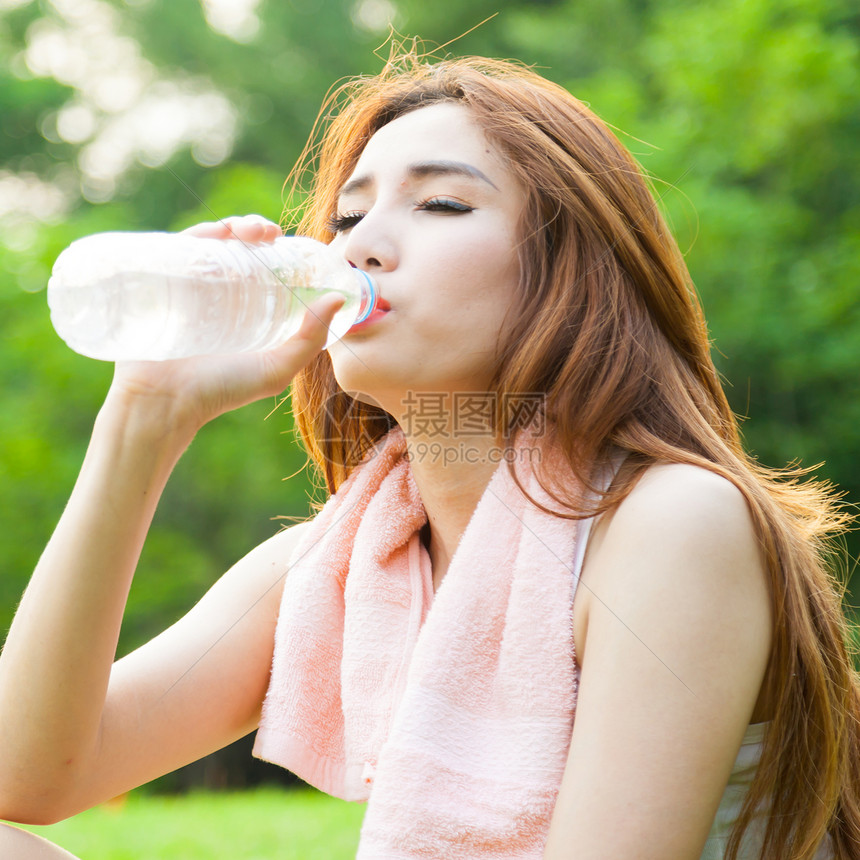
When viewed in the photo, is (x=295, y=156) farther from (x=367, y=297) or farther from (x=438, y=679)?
(x=438, y=679)

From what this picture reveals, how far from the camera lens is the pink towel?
1.43 m

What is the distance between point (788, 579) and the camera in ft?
4.53

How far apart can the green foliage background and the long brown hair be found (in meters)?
3.61

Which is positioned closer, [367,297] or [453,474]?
[367,297]

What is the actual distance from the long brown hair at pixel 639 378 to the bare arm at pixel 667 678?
7 cm

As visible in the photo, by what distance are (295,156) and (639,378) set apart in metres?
11.9

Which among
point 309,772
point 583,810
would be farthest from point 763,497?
point 309,772

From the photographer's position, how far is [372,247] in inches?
63.4

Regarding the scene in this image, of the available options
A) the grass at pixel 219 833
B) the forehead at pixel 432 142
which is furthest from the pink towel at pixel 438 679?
the grass at pixel 219 833

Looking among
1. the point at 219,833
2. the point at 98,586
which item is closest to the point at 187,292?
the point at 98,586

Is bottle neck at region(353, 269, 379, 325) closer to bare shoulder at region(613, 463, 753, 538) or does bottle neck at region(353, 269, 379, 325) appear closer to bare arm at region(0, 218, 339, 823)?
bare arm at region(0, 218, 339, 823)

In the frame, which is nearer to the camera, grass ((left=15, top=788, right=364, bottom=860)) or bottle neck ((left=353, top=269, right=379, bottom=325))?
bottle neck ((left=353, top=269, right=379, bottom=325))

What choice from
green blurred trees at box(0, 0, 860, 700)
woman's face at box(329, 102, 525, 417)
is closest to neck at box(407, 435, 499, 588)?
woman's face at box(329, 102, 525, 417)

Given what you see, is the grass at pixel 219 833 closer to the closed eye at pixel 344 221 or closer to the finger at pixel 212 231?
the closed eye at pixel 344 221
